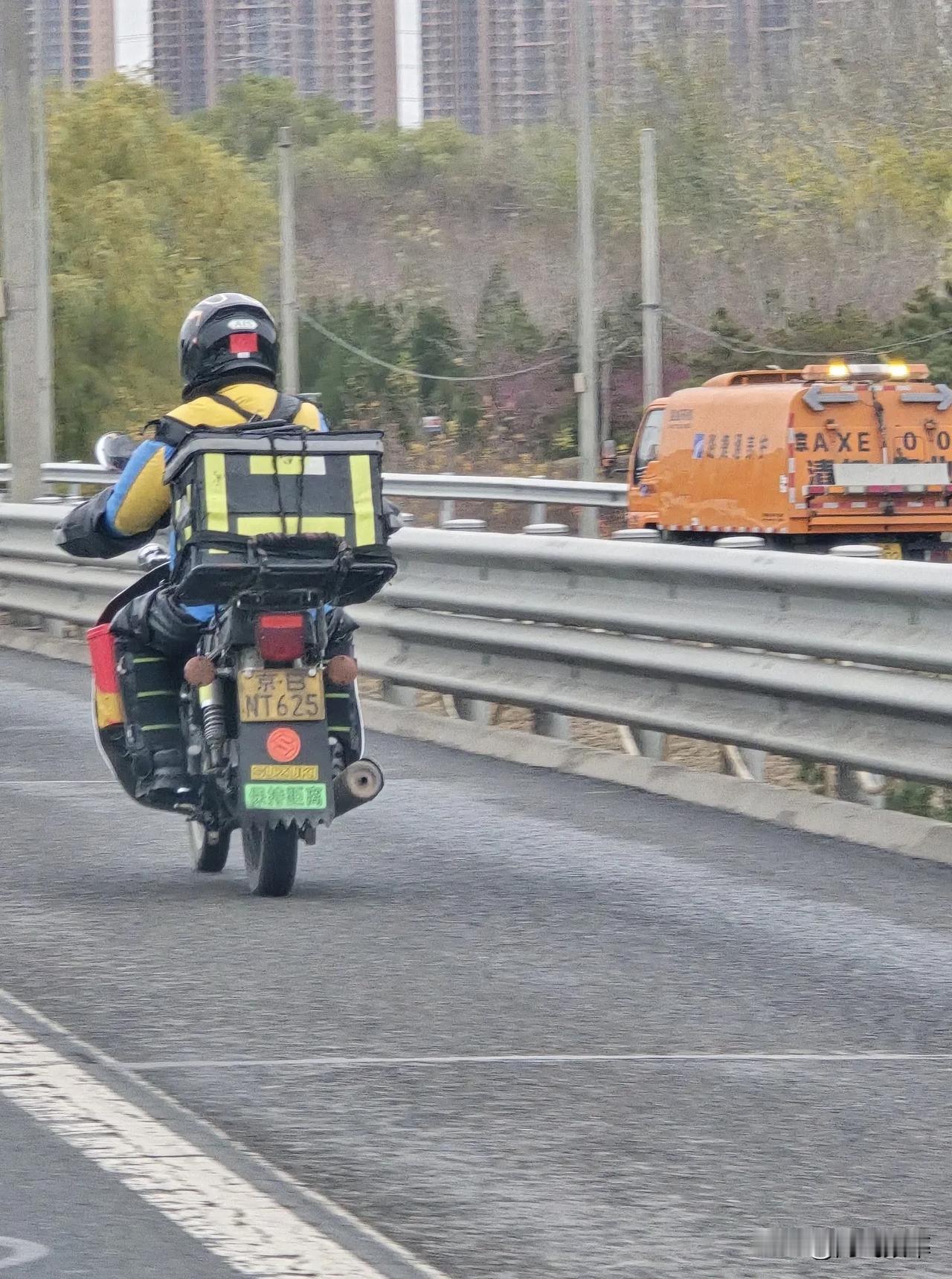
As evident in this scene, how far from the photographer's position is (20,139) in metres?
21.1

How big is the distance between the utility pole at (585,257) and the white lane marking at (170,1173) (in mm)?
32357

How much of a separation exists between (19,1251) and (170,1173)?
0.49 meters

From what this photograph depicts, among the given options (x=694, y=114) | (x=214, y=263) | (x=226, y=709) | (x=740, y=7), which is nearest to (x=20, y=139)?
(x=226, y=709)

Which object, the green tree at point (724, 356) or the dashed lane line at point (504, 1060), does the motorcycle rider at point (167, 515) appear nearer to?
the dashed lane line at point (504, 1060)

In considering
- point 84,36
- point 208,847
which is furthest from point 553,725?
point 84,36

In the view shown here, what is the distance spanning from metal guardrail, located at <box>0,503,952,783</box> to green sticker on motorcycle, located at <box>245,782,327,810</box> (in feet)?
→ 6.67

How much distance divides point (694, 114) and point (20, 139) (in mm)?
72711

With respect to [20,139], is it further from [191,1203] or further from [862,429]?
[191,1203]

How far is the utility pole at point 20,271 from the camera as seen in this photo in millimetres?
21156

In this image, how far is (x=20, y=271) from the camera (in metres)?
21.3

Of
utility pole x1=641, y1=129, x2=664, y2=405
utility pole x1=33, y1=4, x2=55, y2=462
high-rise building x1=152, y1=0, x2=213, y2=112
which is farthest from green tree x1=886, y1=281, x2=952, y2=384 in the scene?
high-rise building x1=152, y1=0, x2=213, y2=112

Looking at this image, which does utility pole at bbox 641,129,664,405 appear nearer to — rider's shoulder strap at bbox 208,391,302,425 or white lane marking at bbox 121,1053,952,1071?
Answer: rider's shoulder strap at bbox 208,391,302,425

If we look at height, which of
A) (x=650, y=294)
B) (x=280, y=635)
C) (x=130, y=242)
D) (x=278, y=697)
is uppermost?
(x=130, y=242)

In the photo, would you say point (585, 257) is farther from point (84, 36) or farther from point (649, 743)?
point (84, 36)
